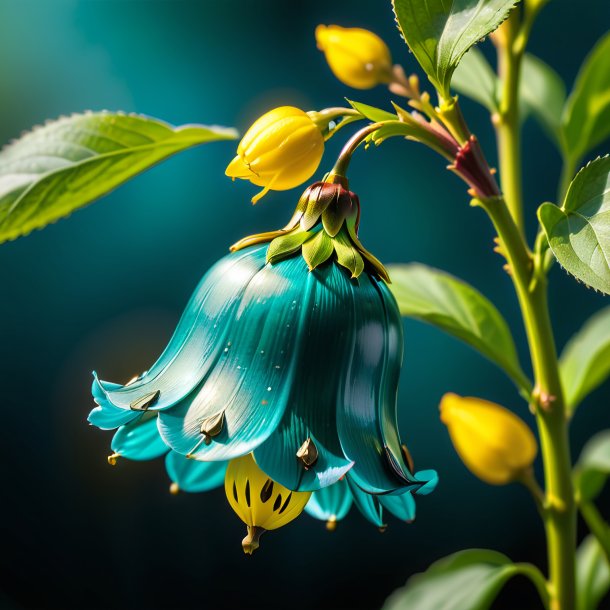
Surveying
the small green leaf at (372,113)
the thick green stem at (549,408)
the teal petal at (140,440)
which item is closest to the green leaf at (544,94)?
the thick green stem at (549,408)

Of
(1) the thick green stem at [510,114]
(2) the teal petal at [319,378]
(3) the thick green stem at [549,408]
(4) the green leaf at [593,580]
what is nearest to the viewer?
(2) the teal petal at [319,378]

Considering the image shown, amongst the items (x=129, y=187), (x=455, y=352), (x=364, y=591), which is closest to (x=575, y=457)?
(x=455, y=352)

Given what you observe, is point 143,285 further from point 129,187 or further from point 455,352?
point 455,352

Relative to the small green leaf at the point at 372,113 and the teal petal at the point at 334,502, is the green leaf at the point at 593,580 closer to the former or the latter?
the teal petal at the point at 334,502

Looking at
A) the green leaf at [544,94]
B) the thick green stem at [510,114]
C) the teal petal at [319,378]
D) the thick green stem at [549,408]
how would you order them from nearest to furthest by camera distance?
the teal petal at [319,378] → the thick green stem at [549,408] → the thick green stem at [510,114] → the green leaf at [544,94]

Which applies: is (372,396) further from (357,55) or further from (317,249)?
(357,55)

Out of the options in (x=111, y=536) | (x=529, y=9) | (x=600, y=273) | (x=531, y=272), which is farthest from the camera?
(x=111, y=536)

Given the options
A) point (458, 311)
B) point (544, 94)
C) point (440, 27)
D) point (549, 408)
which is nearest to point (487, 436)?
point (549, 408)
